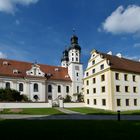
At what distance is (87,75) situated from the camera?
46.5 meters

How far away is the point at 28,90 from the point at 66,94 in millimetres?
12246

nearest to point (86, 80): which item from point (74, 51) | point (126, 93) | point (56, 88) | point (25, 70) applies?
point (126, 93)

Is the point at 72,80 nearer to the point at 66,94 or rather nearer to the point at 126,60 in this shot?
the point at 66,94

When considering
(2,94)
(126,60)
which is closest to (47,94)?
(2,94)

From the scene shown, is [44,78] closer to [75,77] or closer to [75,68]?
[75,77]

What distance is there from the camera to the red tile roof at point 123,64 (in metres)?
38.5

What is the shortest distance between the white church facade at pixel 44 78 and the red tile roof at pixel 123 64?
21.8 meters

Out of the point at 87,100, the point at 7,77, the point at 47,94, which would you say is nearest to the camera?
the point at 87,100

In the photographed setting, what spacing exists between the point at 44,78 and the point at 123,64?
76.5 ft

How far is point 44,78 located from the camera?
5603 cm

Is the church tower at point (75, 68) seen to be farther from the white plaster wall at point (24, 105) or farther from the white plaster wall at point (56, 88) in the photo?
the white plaster wall at point (24, 105)

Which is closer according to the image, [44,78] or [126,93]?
[126,93]

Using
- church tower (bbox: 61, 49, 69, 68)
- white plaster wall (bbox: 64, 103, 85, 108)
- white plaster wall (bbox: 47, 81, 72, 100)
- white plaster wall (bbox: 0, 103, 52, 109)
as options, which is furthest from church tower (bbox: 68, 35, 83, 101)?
white plaster wall (bbox: 0, 103, 52, 109)

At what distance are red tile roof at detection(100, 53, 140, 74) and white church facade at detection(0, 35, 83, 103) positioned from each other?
71.6 feet
